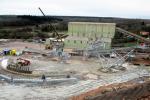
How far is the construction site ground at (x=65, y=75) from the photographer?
76.8 ft

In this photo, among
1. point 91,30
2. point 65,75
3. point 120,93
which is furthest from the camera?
point 91,30

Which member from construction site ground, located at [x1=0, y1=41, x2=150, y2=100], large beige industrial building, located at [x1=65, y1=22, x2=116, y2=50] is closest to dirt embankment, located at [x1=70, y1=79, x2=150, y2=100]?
construction site ground, located at [x1=0, y1=41, x2=150, y2=100]

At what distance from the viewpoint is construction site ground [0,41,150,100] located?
23.4m

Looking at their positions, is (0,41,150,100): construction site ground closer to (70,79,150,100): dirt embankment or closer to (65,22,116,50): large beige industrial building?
(70,79,150,100): dirt embankment

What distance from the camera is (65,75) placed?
28547mm

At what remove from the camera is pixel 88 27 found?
147 ft

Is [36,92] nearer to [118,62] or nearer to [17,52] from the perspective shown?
[118,62]

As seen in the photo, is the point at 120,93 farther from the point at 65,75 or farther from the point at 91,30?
the point at 91,30

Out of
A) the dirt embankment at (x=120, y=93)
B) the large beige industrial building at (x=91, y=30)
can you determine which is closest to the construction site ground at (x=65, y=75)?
the dirt embankment at (x=120, y=93)

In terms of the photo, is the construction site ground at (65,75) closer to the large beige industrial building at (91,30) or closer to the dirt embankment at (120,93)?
the dirt embankment at (120,93)

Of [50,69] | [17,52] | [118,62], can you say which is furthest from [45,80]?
[17,52]

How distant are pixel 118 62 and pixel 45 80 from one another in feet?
29.2

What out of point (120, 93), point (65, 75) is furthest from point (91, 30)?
Result: point (120, 93)

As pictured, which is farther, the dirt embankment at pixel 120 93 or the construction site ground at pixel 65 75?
the construction site ground at pixel 65 75
